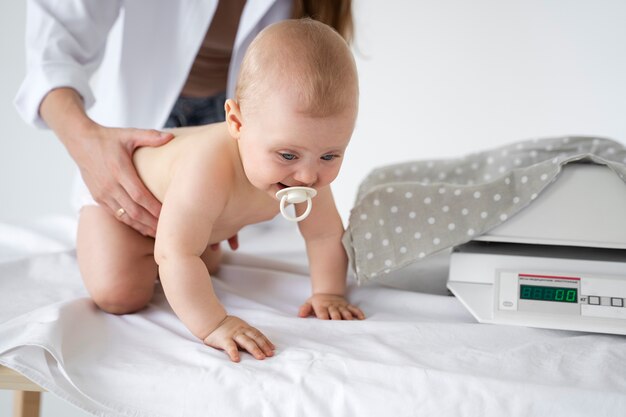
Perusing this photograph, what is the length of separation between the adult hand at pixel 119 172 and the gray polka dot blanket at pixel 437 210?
13.2 inches

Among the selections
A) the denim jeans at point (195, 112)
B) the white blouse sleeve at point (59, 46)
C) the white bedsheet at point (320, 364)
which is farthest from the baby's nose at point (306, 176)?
the denim jeans at point (195, 112)

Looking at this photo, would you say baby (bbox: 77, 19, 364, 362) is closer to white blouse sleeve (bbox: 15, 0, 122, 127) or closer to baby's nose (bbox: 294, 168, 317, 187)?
baby's nose (bbox: 294, 168, 317, 187)

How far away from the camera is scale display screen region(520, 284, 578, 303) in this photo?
1034mm

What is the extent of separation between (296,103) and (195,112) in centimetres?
74

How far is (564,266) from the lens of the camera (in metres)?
1.06

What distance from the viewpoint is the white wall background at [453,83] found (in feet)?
6.98

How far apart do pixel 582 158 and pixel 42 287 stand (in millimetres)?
904

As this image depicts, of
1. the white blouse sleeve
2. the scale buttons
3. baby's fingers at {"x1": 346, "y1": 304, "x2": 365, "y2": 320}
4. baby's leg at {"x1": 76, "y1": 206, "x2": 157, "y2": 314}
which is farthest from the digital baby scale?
the white blouse sleeve

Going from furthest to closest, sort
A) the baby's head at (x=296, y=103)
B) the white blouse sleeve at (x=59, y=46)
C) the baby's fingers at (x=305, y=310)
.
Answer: the white blouse sleeve at (x=59, y=46) → the baby's fingers at (x=305, y=310) → the baby's head at (x=296, y=103)

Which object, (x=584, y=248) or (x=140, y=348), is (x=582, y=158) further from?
(x=140, y=348)

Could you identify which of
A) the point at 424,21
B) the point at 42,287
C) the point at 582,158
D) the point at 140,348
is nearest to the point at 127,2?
the point at 42,287

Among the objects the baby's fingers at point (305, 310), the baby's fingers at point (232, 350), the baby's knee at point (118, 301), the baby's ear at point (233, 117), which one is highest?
the baby's ear at point (233, 117)

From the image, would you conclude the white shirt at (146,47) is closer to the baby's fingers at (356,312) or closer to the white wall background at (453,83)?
the baby's fingers at (356,312)

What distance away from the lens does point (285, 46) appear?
953mm
